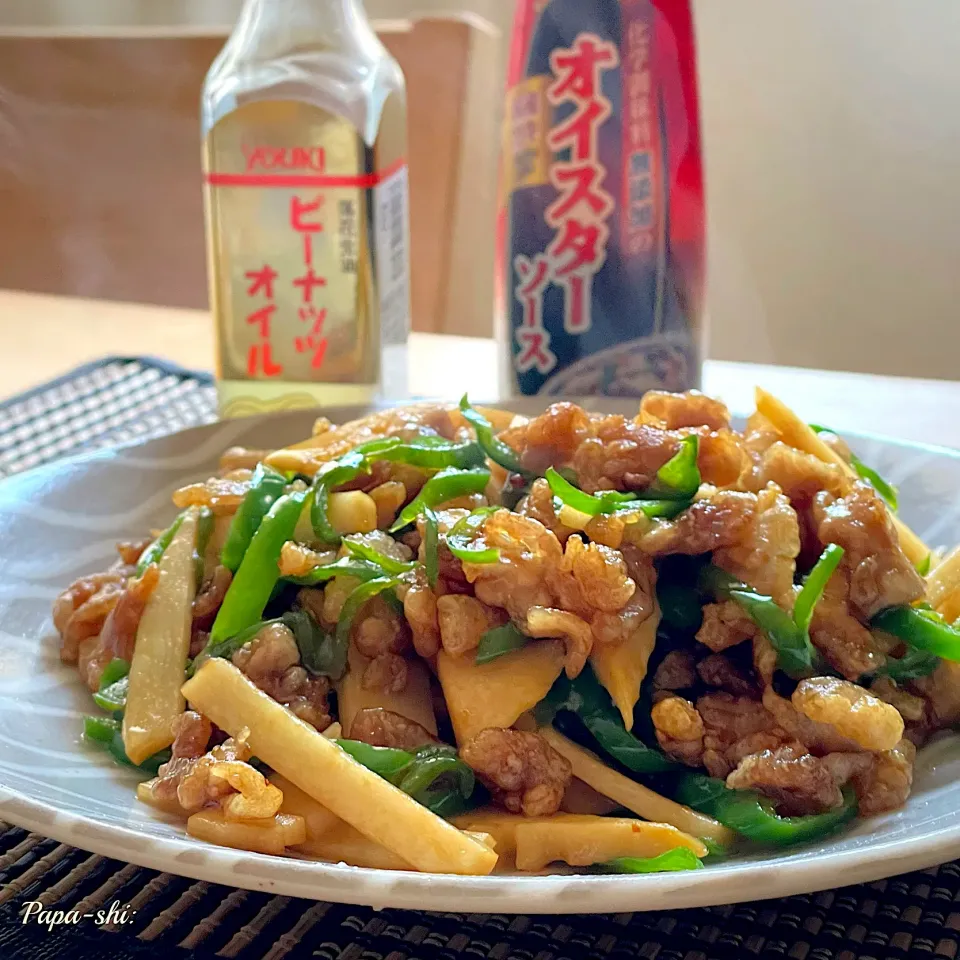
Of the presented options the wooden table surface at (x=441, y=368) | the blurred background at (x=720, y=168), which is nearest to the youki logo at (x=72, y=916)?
the wooden table surface at (x=441, y=368)

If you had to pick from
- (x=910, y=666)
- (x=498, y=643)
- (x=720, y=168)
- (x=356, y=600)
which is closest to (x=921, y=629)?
(x=910, y=666)

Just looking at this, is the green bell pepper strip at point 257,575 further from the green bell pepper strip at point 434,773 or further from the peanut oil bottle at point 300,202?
the peanut oil bottle at point 300,202

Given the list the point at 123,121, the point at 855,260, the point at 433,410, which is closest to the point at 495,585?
the point at 433,410

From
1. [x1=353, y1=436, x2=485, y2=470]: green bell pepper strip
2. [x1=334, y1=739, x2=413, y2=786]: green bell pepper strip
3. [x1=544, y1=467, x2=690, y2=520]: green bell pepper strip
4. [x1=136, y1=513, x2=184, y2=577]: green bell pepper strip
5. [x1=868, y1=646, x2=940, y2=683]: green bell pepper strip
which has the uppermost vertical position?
[x1=544, y1=467, x2=690, y2=520]: green bell pepper strip

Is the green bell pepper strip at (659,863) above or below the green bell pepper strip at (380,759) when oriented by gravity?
below

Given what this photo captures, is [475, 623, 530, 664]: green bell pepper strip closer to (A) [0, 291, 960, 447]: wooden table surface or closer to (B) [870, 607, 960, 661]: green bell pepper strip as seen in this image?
(B) [870, 607, 960, 661]: green bell pepper strip

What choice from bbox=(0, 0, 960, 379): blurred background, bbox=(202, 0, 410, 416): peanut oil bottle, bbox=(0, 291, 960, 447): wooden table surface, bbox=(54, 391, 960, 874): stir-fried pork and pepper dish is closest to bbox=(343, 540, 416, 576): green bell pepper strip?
bbox=(54, 391, 960, 874): stir-fried pork and pepper dish
